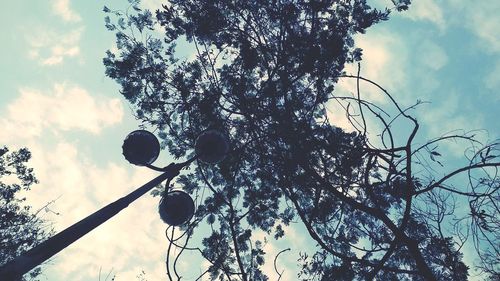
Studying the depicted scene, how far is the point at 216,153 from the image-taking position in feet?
14.9

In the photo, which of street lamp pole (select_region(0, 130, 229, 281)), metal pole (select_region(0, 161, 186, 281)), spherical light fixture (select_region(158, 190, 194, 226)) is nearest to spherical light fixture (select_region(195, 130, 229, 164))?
street lamp pole (select_region(0, 130, 229, 281))

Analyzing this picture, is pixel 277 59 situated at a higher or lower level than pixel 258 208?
higher

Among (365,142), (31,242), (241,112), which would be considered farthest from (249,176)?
(31,242)

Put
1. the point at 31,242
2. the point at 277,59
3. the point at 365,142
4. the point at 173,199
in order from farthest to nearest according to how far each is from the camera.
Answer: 1. the point at 31,242
2. the point at 277,59
3. the point at 365,142
4. the point at 173,199

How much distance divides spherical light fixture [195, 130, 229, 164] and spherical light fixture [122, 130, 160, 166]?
2.16ft

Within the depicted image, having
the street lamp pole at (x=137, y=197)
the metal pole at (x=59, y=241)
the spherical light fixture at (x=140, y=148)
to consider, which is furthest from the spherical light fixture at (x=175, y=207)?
the metal pole at (x=59, y=241)

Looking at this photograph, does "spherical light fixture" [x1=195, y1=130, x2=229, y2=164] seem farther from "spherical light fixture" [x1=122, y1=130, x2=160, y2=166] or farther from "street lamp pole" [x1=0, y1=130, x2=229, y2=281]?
"spherical light fixture" [x1=122, y1=130, x2=160, y2=166]

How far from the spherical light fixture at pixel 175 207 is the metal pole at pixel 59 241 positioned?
3.83 feet

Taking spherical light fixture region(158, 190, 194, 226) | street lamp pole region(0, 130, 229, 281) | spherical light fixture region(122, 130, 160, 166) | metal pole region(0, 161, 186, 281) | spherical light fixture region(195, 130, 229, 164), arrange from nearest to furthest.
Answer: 1. metal pole region(0, 161, 186, 281)
2. street lamp pole region(0, 130, 229, 281)
3. spherical light fixture region(122, 130, 160, 166)
4. spherical light fixture region(158, 190, 194, 226)
5. spherical light fixture region(195, 130, 229, 164)

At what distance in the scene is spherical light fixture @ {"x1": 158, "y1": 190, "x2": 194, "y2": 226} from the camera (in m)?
4.31

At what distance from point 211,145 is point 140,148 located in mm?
942

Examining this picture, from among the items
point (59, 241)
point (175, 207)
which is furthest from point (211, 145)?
point (59, 241)

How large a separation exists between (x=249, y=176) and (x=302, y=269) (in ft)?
9.42

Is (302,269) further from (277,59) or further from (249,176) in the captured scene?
(277,59)
